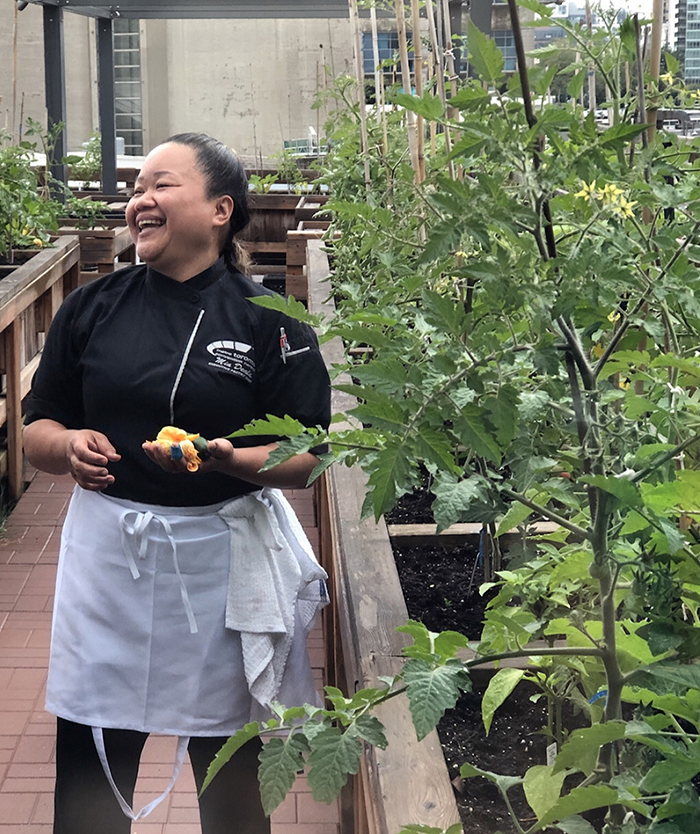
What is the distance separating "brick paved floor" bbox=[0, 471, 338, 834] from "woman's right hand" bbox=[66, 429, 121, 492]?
4.32 ft

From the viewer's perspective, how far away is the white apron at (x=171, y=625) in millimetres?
2166

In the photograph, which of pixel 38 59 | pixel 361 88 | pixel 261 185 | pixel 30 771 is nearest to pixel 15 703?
pixel 30 771

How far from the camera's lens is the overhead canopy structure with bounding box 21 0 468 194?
26.9 ft

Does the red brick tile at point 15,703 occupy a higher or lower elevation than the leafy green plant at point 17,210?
lower

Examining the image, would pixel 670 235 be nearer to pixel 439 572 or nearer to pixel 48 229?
pixel 439 572

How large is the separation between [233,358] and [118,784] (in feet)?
2.92

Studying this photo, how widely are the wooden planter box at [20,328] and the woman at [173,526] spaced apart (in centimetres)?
288

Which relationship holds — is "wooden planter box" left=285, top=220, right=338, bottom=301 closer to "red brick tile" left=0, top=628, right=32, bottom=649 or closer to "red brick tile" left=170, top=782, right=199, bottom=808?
"red brick tile" left=0, top=628, right=32, bottom=649

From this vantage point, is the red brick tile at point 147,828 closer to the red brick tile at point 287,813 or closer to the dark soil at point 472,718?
the red brick tile at point 287,813

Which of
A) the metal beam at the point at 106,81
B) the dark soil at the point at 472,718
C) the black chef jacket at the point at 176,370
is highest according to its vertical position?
the metal beam at the point at 106,81

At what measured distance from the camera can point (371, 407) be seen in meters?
1.11

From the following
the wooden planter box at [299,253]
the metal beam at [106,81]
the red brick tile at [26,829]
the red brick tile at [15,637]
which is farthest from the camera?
the metal beam at [106,81]

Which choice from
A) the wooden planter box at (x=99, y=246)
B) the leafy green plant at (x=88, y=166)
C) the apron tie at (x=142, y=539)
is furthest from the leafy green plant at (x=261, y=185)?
the apron tie at (x=142, y=539)

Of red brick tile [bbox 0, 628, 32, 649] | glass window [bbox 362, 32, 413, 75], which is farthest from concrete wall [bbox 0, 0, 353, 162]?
red brick tile [bbox 0, 628, 32, 649]
